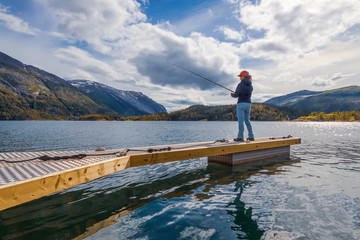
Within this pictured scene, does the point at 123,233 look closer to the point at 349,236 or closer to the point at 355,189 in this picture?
the point at 349,236

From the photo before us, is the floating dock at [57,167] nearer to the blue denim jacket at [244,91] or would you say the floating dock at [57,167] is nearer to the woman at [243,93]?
the woman at [243,93]

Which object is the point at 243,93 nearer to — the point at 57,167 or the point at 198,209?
the point at 198,209

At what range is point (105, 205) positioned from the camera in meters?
5.75

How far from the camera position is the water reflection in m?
4.32

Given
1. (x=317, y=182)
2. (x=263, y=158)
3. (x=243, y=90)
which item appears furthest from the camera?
(x=263, y=158)

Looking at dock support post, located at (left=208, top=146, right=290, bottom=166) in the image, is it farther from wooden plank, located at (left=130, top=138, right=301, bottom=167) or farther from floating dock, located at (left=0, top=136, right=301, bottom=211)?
floating dock, located at (left=0, top=136, right=301, bottom=211)

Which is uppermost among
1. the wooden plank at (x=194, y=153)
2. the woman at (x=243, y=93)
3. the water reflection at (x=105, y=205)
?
the woman at (x=243, y=93)

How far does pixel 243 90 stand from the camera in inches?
399

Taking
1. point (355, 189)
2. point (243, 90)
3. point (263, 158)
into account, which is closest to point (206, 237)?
point (355, 189)

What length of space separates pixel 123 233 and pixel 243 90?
28.9ft

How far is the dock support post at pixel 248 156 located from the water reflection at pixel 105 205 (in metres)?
1.12

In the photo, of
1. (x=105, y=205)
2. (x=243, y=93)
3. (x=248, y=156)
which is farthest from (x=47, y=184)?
(x=248, y=156)

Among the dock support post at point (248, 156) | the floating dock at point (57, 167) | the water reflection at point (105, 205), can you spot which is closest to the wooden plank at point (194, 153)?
the floating dock at point (57, 167)

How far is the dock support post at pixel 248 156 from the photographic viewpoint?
10367mm
